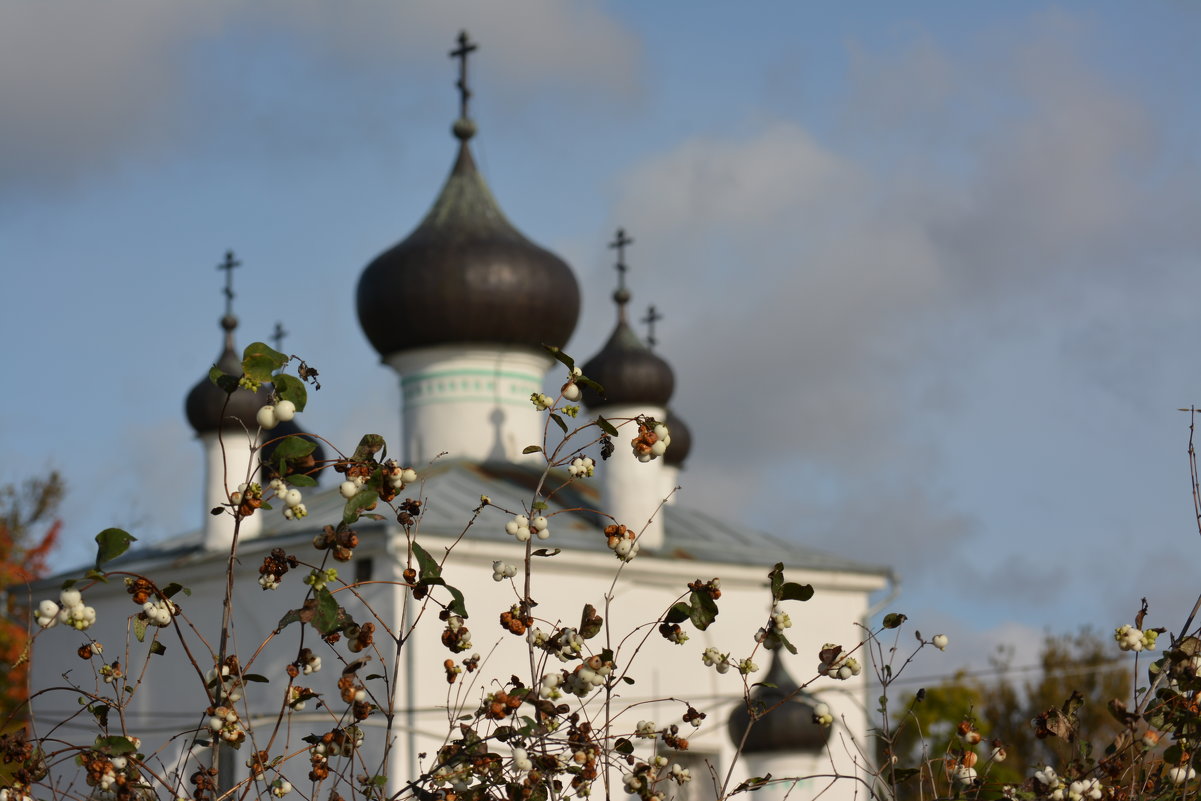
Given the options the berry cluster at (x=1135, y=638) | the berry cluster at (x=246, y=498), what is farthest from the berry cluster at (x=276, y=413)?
the berry cluster at (x=1135, y=638)

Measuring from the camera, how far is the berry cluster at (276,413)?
278cm

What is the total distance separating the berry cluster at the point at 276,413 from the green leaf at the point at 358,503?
0.57ft

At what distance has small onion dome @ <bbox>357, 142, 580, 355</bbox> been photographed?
1469 centimetres

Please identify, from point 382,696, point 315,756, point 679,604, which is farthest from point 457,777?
point 382,696

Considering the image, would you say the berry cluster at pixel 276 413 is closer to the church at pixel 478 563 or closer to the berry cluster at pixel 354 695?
the berry cluster at pixel 354 695

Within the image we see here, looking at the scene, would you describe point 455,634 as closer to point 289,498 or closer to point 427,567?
point 427,567

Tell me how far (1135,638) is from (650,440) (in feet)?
2.97

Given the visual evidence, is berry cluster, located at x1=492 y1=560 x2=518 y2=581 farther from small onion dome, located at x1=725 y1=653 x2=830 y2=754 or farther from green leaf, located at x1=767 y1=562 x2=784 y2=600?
small onion dome, located at x1=725 y1=653 x2=830 y2=754

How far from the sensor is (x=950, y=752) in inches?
128

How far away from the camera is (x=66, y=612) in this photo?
9.04 ft

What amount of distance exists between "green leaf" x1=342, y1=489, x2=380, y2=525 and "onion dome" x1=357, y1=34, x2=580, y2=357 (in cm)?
1180

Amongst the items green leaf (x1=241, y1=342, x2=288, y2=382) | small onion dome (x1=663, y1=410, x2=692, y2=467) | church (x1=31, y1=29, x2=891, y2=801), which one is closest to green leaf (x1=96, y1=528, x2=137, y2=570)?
green leaf (x1=241, y1=342, x2=288, y2=382)

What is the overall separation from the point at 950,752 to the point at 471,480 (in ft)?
35.1

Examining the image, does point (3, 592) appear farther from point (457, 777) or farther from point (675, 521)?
point (457, 777)
